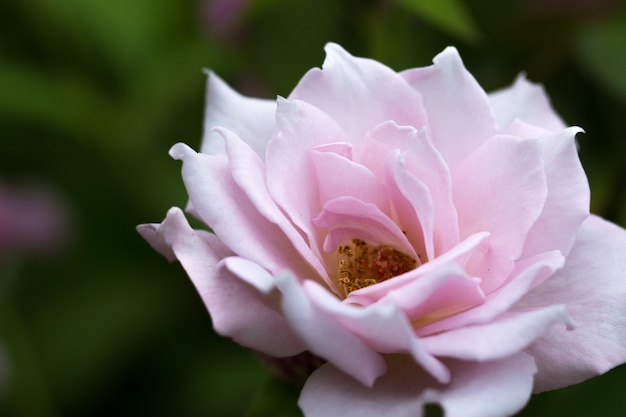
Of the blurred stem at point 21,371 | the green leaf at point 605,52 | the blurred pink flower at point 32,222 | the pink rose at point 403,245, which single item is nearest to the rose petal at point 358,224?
the pink rose at point 403,245

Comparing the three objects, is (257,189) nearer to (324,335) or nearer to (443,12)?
(324,335)

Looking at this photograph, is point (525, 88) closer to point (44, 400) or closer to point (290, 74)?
point (290, 74)

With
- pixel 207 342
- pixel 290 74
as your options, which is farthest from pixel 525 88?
pixel 207 342

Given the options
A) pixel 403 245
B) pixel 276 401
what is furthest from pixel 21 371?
pixel 403 245

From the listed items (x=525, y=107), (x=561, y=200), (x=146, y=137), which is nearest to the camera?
(x=561, y=200)

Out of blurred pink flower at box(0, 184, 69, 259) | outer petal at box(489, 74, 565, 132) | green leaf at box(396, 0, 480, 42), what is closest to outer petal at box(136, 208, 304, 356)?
outer petal at box(489, 74, 565, 132)
